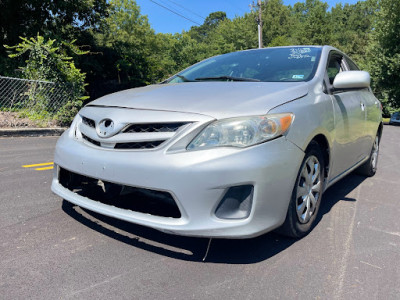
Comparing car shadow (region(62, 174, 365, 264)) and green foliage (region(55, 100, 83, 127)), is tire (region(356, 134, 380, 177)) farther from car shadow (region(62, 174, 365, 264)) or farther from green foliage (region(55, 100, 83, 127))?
green foliage (region(55, 100, 83, 127))

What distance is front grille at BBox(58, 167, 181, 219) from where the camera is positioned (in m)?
2.16

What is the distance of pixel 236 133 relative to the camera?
7.01 feet

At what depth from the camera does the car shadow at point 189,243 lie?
2.34 m

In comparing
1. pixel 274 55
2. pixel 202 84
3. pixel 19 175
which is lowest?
pixel 19 175

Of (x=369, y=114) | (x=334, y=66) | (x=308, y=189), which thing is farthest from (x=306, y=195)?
(x=369, y=114)

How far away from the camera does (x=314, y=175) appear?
9.02 ft

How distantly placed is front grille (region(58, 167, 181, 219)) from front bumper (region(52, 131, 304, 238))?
5 centimetres

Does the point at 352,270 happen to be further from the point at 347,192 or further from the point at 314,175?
the point at 347,192

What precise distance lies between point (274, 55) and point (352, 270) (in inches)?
86.2

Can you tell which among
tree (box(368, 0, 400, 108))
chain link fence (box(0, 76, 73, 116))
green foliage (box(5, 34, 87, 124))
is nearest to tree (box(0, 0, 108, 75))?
green foliage (box(5, 34, 87, 124))

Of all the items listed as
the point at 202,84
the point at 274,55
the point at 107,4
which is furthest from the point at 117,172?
the point at 107,4

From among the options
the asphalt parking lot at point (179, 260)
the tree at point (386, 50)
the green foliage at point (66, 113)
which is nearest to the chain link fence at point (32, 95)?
the green foliage at point (66, 113)

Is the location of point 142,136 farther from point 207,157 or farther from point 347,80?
point 347,80

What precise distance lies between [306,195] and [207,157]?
1036 mm
